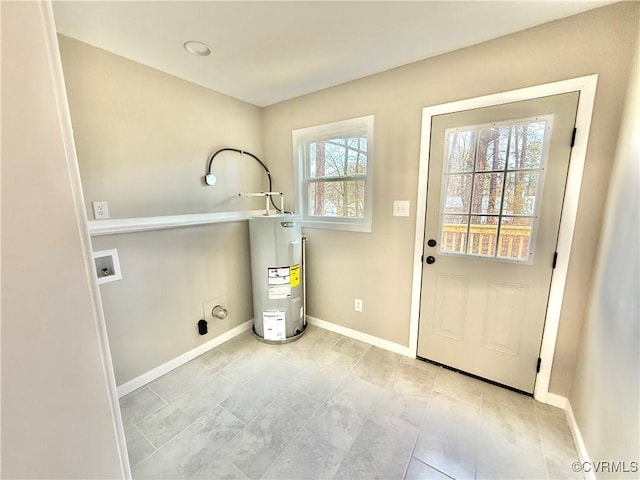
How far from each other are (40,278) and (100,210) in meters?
1.46

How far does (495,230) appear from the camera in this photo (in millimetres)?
1728

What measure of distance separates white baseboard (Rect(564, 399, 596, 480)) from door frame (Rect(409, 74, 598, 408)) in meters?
0.08

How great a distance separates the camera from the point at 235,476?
1.29 metres

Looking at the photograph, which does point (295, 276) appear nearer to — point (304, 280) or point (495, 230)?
point (304, 280)

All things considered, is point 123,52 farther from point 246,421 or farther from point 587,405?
point 587,405

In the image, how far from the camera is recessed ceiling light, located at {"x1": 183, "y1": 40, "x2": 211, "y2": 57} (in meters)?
1.59

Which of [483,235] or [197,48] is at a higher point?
[197,48]

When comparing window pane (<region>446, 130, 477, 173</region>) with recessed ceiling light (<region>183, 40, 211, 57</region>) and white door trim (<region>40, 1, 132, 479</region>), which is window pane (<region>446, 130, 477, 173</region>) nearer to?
recessed ceiling light (<region>183, 40, 211, 57</region>)

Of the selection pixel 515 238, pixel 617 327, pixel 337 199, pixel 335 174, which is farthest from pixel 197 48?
pixel 617 327

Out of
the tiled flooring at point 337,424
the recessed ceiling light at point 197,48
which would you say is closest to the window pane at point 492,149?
the tiled flooring at point 337,424

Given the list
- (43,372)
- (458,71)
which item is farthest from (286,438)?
(458,71)

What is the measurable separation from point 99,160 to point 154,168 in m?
0.32

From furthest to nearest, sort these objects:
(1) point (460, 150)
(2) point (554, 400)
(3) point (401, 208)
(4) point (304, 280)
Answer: (4) point (304, 280) < (3) point (401, 208) < (1) point (460, 150) < (2) point (554, 400)

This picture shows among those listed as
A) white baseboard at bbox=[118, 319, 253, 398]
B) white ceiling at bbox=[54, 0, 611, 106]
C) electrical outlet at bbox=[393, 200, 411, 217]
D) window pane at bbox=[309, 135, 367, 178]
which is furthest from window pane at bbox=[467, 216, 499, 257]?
white baseboard at bbox=[118, 319, 253, 398]
